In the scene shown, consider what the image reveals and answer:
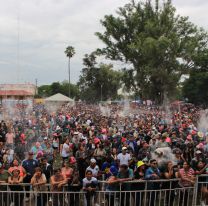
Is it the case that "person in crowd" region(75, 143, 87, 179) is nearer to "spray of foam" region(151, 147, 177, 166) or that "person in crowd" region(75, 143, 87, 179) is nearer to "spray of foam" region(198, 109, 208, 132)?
"spray of foam" region(151, 147, 177, 166)

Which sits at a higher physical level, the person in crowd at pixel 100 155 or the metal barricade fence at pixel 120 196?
the person in crowd at pixel 100 155

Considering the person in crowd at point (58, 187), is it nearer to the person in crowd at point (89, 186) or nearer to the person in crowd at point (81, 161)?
the person in crowd at point (89, 186)

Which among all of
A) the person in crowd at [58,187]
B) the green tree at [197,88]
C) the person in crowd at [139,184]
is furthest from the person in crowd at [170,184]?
the green tree at [197,88]

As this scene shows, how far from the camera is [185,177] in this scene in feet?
28.5

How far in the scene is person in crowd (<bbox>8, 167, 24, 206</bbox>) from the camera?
8484 mm

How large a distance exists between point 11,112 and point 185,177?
2829cm

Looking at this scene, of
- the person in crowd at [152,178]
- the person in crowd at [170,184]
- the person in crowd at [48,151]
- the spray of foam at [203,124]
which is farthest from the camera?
the spray of foam at [203,124]

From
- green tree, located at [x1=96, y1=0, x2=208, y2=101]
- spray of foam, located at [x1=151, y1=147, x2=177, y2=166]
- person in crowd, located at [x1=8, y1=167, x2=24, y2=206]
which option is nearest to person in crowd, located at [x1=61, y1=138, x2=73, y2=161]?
spray of foam, located at [x1=151, y1=147, x2=177, y2=166]

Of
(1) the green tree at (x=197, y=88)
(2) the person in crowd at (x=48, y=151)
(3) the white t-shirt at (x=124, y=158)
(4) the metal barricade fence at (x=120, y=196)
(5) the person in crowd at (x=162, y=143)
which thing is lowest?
(4) the metal barricade fence at (x=120, y=196)

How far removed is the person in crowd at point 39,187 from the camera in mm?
8430

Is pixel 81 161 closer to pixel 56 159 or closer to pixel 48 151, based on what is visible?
pixel 56 159

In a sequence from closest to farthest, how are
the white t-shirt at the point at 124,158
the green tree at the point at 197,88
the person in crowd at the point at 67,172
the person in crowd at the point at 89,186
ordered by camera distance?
the person in crowd at the point at 89,186 → the person in crowd at the point at 67,172 → the white t-shirt at the point at 124,158 → the green tree at the point at 197,88

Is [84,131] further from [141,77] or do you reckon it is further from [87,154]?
[141,77]

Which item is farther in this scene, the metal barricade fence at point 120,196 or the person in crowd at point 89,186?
the metal barricade fence at point 120,196
